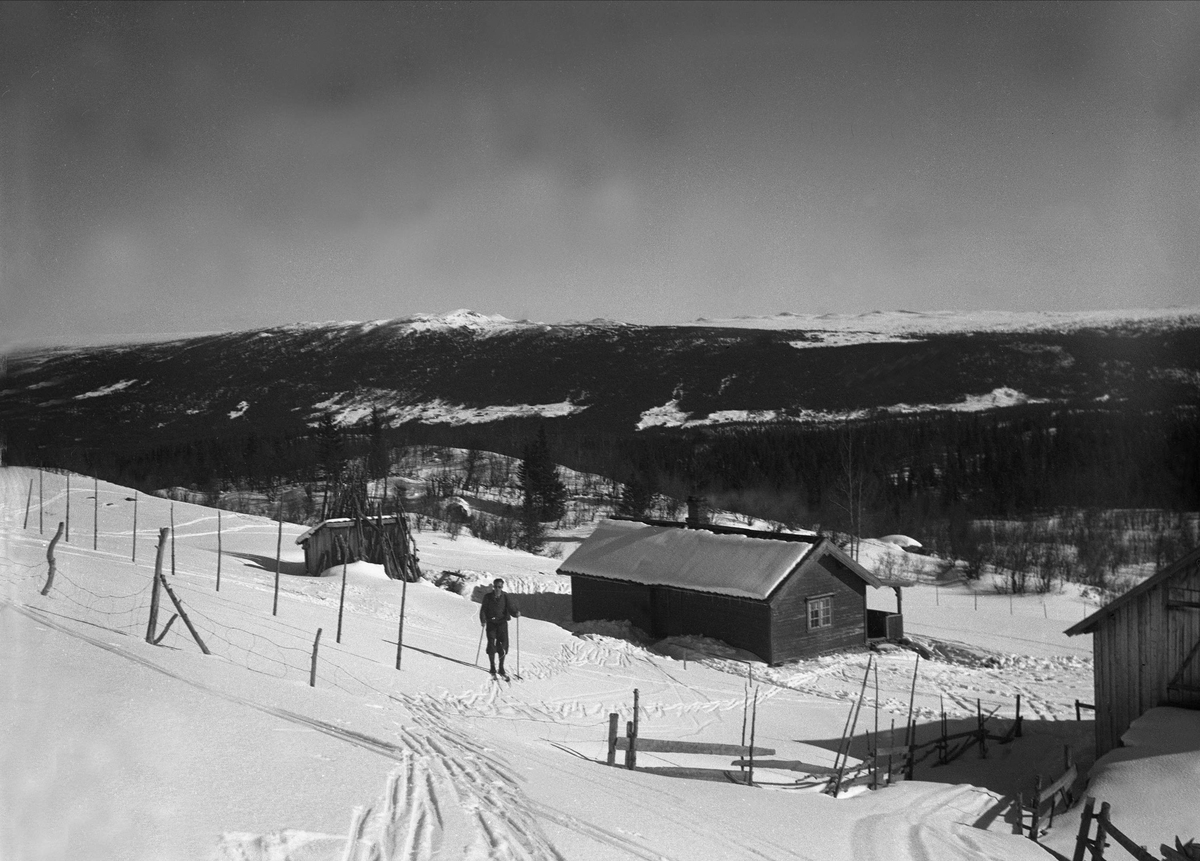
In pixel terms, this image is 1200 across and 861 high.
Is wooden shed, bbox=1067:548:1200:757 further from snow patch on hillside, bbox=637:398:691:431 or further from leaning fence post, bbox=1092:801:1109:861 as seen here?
snow patch on hillside, bbox=637:398:691:431

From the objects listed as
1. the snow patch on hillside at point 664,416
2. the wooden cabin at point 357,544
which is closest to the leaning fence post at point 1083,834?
the wooden cabin at point 357,544

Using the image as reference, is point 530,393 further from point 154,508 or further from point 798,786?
point 798,786

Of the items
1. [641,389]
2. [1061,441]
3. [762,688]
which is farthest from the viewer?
[641,389]

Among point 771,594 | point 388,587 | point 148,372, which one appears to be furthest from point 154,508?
point 148,372

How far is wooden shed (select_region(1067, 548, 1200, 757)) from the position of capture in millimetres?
12953

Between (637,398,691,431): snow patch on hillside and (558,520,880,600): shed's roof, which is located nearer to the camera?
(558,520,880,600): shed's roof

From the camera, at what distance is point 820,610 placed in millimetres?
23438

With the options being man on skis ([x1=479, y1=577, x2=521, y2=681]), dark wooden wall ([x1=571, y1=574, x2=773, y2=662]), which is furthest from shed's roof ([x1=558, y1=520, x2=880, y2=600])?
man on skis ([x1=479, y1=577, x2=521, y2=681])

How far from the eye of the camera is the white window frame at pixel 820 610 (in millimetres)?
23062

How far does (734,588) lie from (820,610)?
8.53 ft

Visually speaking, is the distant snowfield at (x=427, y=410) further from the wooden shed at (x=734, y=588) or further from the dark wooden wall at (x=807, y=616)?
the dark wooden wall at (x=807, y=616)

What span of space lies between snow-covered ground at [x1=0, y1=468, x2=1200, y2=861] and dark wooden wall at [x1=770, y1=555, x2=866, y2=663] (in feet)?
3.65

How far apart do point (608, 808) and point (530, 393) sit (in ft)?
559

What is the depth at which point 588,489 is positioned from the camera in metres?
82.6
